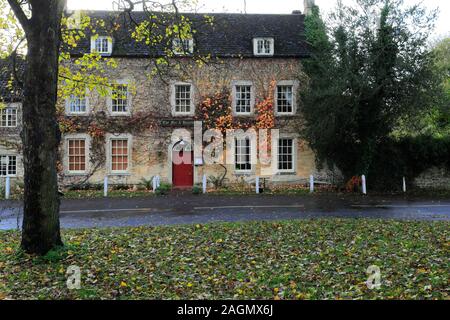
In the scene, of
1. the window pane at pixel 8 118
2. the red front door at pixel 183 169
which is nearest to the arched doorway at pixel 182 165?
the red front door at pixel 183 169

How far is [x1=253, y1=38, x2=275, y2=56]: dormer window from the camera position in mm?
23859

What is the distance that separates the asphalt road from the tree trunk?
14.2 ft

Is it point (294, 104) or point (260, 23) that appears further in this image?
point (260, 23)

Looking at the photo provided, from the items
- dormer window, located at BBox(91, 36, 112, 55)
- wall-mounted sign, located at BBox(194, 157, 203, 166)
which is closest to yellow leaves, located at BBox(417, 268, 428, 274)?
wall-mounted sign, located at BBox(194, 157, 203, 166)

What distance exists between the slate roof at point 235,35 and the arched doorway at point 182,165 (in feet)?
18.4

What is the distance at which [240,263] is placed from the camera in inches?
302

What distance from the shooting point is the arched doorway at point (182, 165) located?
23641 millimetres

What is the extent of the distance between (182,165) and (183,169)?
25 centimetres

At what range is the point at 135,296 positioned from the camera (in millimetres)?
6016

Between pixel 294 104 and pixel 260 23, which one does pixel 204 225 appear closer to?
pixel 294 104

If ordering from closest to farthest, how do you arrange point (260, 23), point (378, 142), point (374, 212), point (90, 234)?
1. point (90, 234)
2. point (374, 212)
3. point (378, 142)
4. point (260, 23)

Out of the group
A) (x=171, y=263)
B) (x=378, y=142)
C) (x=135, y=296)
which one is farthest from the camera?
(x=378, y=142)

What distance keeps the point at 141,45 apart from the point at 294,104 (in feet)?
32.1
